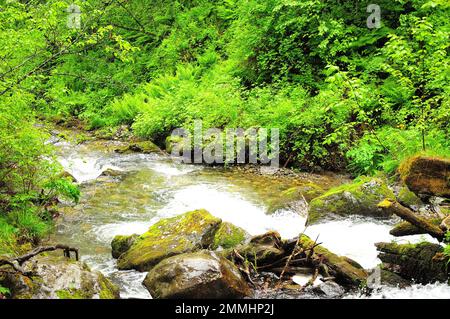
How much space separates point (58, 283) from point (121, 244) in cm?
203

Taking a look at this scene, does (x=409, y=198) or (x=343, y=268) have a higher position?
(x=409, y=198)

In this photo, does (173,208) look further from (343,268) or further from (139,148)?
(139,148)

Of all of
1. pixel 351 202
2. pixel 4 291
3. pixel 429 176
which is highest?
pixel 429 176

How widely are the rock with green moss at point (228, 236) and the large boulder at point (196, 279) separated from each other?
128 cm

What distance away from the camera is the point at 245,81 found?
53.4 ft

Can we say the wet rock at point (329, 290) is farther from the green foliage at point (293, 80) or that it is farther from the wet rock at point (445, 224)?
the green foliage at point (293, 80)

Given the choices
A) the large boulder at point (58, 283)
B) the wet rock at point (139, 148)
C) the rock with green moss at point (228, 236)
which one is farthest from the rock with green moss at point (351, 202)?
the wet rock at point (139, 148)

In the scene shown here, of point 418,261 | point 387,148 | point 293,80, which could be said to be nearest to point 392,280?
point 418,261

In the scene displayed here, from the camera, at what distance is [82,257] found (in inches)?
300

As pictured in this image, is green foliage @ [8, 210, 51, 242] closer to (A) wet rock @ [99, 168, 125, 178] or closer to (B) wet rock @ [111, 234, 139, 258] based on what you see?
(B) wet rock @ [111, 234, 139, 258]

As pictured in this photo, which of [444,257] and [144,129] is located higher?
[144,129]

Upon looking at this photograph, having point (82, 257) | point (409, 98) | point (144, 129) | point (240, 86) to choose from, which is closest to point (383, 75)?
point (409, 98)

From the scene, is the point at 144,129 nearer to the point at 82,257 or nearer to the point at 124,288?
the point at 82,257
